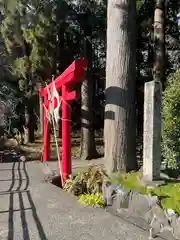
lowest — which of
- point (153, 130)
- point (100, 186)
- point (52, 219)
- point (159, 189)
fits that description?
point (52, 219)

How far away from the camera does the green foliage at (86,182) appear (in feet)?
17.6

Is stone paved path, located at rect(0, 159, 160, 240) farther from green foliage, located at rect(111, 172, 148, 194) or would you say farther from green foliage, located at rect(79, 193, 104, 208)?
green foliage, located at rect(111, 172, 148, 194)

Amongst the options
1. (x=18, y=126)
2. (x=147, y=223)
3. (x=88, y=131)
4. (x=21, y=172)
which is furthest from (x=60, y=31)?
(x=147, y=223)

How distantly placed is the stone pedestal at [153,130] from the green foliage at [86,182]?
0.97m

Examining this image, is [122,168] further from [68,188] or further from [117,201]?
[117,201]

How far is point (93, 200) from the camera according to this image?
487cm

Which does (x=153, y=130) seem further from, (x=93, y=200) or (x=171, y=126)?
(x=93, y=200)

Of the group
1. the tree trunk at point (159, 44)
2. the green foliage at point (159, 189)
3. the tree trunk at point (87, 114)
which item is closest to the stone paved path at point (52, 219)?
the green foliage at point (159, 189)

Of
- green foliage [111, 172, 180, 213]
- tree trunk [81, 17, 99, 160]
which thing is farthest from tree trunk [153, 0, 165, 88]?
green foliage [111, 172, 180, 213]

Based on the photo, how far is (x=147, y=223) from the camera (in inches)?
152

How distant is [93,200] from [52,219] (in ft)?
2.83

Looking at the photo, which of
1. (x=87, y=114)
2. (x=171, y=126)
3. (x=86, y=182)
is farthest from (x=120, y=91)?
(x=87, y=114)

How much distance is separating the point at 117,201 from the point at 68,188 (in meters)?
1.45

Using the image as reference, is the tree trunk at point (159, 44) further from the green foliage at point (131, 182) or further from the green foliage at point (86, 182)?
the green foliage at point (131, 182)
